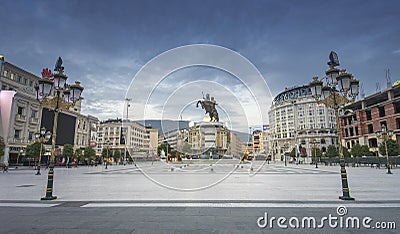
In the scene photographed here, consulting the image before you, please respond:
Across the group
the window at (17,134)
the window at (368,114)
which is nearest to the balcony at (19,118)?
the window at (17,134)

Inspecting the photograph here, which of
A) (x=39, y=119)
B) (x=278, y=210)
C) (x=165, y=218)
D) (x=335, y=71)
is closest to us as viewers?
(x=165, y=218)

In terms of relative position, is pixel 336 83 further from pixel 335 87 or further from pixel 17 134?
pixel 17 134

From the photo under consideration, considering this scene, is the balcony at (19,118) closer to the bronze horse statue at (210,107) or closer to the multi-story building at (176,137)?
the multi-story building at (176,137)

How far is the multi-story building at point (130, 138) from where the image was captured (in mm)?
72256

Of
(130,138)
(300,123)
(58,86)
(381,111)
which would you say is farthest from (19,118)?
(300,123)

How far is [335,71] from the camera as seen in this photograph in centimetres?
1068

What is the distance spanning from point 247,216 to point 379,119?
67.0 metres

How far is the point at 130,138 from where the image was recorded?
7394 cm

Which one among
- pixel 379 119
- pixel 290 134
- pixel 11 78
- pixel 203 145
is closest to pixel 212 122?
pixel 203 145

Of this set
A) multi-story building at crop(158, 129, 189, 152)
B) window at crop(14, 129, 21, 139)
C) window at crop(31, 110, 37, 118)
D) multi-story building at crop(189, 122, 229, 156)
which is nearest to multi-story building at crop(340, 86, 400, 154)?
multi-story building at crop(189, 122, 229, 156)

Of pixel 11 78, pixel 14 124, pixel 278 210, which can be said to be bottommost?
pixel 278 210

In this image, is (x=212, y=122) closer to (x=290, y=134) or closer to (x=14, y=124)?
(x=14, y=124)

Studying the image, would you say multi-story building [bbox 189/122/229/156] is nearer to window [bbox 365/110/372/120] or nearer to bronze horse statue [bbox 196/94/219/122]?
bronze horse statue [bbox 196/94/219/122]

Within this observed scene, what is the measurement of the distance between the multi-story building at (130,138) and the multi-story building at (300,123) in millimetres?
51488
